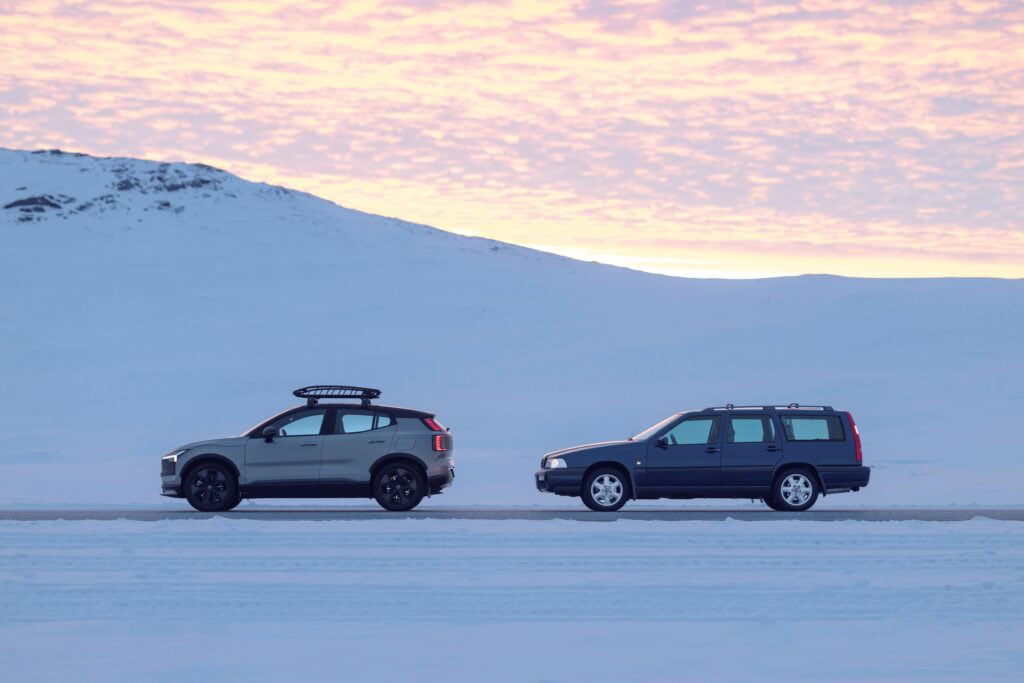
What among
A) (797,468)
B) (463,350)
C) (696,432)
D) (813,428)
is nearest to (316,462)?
(696,432)

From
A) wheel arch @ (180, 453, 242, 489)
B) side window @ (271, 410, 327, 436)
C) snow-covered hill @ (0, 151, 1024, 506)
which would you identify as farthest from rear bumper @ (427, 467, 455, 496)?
snow-covered hill @ (0, 151, 1024, 506)

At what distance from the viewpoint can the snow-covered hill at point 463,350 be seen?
31.0 m

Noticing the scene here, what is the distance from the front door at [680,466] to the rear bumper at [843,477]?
155 cm

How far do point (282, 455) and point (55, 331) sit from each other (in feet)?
117

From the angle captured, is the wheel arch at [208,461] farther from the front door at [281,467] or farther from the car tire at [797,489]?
the car tire at [797,489]

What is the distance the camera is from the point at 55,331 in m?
51.9

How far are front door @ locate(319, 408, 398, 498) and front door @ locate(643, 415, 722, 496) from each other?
3.61 metres

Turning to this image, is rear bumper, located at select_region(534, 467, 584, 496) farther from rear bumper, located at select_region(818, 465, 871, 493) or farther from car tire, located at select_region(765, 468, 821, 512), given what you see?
rear bumper, located at select_region(818, 465, 871, 493)

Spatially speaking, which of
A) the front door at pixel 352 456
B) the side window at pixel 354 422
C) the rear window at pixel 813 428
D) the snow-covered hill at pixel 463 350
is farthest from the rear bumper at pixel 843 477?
the side window at pixel 354 422

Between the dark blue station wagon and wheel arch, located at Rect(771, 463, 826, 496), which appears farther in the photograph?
wheel arch, located at Rect(771, 463, 826, 496)
